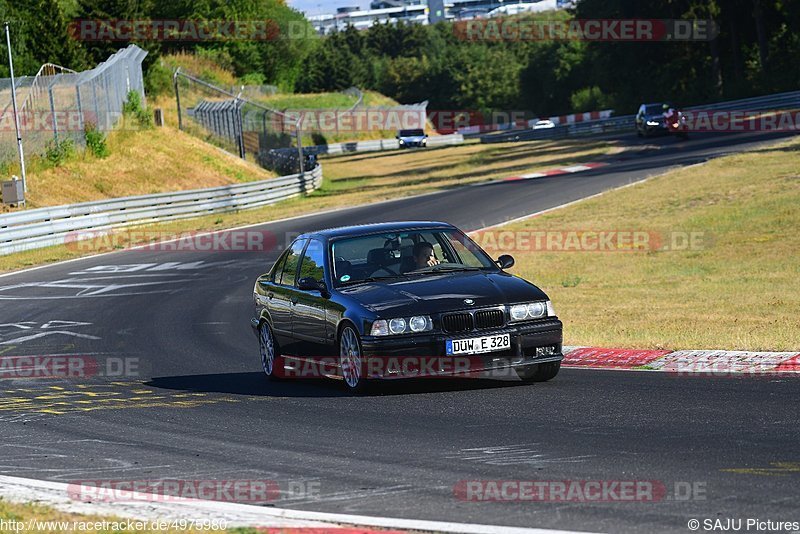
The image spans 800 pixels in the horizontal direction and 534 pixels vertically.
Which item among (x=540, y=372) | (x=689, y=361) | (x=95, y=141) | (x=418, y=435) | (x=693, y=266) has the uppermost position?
(x=95, y=141)

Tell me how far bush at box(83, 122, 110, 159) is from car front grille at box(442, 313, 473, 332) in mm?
33952

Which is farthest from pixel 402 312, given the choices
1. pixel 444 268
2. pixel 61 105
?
pixel 61 105

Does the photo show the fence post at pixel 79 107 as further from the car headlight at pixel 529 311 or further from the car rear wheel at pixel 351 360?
the car headlight at pixel 529 311

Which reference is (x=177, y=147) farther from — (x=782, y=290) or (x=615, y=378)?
(x=615, y=378)

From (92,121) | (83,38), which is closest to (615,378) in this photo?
(92,121)

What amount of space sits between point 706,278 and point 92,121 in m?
26.9

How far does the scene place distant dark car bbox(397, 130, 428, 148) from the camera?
84.2 metres

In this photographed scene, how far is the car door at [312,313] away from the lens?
11.1 meters

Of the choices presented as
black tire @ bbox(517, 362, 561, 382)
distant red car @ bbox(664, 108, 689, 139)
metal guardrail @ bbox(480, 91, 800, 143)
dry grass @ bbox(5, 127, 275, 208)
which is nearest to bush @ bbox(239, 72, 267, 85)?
metal guardrail @ bbox(480, 91, 800, 143)

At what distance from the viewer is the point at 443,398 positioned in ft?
32.7

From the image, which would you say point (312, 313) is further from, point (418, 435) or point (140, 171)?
point (140, 171)

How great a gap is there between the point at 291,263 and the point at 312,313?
3.71 feet

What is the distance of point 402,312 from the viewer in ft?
32.9

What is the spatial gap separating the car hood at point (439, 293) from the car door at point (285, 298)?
1.19m
